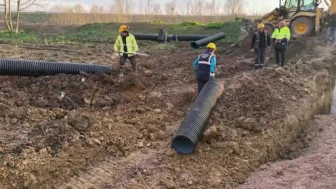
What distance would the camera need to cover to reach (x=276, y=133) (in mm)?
7430

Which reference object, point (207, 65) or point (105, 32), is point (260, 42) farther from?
point (105, 32)

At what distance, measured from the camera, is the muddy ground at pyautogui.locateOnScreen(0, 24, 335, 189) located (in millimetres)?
5812

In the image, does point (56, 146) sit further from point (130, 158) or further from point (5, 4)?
point (5, 4)

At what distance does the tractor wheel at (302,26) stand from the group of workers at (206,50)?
6034 millimetres

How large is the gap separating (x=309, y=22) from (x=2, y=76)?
1452 centimetres

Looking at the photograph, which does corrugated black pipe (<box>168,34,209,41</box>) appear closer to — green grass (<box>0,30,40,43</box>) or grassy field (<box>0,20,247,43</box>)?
grassy field (<box>0,20,247,43</box>)

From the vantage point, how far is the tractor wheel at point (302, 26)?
19.1 m

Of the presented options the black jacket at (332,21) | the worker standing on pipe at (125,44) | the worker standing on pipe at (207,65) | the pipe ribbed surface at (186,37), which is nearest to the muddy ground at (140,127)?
the worker standing on pipe at (207,65)

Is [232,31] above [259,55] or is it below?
above

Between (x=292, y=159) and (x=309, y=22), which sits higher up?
(x=309, y=22)

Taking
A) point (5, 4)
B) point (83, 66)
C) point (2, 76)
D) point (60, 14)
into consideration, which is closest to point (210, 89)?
point (83, 66)

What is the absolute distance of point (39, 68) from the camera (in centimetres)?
1046

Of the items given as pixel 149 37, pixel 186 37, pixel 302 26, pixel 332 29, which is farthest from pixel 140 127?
pixel 149 37

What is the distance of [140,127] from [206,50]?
2.48 meters
